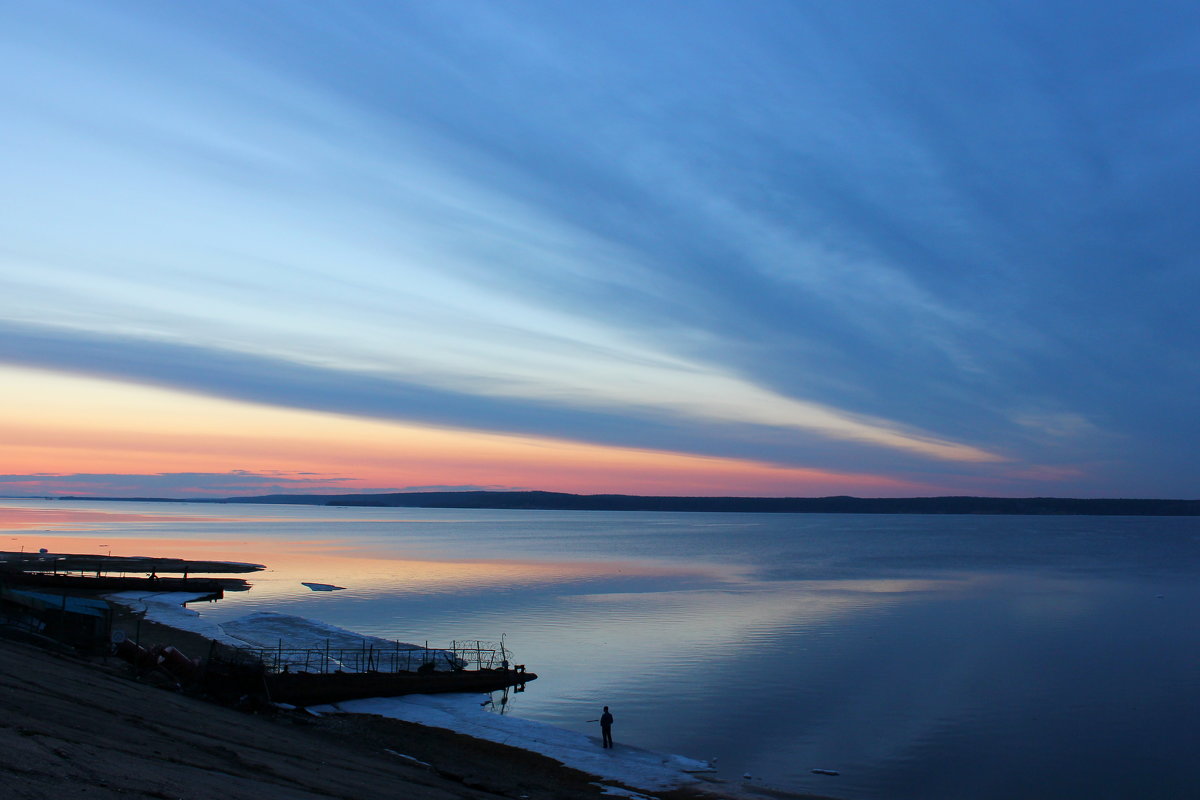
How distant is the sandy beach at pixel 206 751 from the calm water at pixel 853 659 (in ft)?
20.5

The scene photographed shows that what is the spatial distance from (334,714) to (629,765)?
11.5 metres

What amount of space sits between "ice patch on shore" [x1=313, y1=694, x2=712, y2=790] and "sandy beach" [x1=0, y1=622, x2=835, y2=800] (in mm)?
979

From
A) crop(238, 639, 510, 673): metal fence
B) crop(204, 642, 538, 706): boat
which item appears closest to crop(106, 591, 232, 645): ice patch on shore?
crop(238, 639, 510, 673): metal fence

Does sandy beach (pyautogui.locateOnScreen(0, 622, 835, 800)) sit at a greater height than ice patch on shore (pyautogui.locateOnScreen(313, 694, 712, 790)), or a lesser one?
greater

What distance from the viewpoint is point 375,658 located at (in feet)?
127

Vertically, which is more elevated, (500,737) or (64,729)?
(64,729)

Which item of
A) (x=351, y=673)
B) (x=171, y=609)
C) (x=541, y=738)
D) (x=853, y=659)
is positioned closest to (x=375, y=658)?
(x=351, y=673)

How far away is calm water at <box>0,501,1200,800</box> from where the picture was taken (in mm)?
26219

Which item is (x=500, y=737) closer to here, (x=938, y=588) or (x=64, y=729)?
(x=64, y=729)

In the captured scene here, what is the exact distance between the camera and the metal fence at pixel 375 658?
3506cm

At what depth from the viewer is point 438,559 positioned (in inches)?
4355

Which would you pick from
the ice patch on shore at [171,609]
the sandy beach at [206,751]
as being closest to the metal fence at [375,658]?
the ice patch on shore at [171,609]

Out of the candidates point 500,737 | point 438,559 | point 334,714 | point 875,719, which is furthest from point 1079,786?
point 438,559

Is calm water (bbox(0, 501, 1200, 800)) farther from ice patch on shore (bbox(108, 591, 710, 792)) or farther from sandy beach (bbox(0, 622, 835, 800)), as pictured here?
sandy beach (bbox(0, 622, 835, 800))
